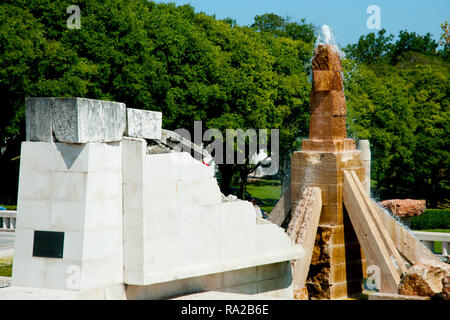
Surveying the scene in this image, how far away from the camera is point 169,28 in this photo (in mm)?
32938

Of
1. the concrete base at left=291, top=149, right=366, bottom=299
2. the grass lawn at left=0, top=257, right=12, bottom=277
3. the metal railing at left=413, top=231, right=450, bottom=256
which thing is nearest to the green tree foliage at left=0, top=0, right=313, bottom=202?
the grass lawn at left=0, top=257, right=12, bottom=277

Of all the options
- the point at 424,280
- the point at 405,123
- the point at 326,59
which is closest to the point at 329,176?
the point at 326,59

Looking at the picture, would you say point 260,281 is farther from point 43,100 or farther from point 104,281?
point 43,100

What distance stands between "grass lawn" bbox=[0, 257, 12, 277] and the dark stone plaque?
8105 millimetres

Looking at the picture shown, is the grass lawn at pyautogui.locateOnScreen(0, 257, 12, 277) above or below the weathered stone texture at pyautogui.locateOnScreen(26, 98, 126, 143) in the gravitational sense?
below

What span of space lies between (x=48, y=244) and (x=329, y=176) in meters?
8.20

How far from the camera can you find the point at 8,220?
23391 millimetres

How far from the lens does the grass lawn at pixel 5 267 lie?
16.5m

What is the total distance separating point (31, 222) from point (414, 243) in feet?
30.8

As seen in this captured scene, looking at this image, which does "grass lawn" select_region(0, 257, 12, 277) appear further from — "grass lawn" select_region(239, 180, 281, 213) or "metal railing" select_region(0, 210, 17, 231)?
"grass lawn" select_region(239, 180, 281, 213)

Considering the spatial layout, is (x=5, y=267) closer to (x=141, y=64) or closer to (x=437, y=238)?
(x=437, y=238)

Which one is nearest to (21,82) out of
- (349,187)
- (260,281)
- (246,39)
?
(246,39)

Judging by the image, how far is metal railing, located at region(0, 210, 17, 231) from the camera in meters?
23.0

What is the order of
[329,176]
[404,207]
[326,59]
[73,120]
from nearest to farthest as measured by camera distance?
1. [73,120]
2. [329,176]
3. [326,59]
4. [404,207]
